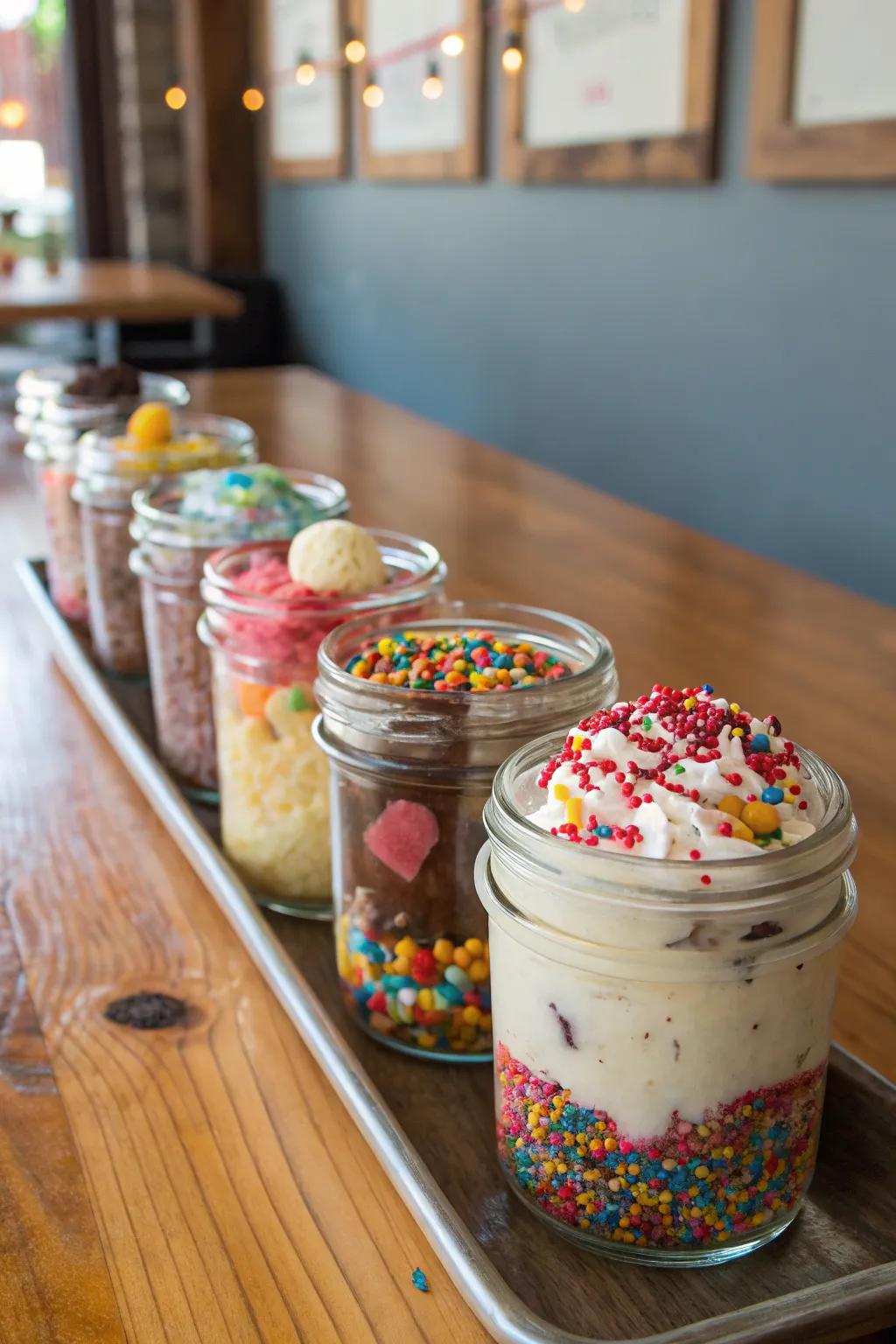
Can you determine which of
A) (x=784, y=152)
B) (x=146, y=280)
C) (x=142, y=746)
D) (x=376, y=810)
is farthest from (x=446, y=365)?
(x=376, y=810)

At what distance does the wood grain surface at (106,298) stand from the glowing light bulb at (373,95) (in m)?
0.82

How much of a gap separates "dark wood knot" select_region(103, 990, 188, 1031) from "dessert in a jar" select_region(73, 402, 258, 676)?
0.48m

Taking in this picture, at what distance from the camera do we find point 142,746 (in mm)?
951

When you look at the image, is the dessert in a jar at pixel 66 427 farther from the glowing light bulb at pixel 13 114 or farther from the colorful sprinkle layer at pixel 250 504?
the glowing light bulb at pixel 13 114

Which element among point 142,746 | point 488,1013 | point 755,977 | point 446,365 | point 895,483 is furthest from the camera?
point 446,365

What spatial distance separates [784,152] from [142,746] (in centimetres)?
194

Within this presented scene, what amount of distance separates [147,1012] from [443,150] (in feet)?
11.7

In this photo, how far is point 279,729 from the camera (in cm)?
75

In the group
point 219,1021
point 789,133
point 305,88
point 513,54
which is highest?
point 305,88

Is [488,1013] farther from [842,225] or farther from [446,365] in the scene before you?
[446,365]

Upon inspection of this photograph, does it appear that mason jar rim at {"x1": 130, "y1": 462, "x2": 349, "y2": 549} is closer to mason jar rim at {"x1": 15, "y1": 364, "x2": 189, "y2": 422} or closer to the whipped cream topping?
mason jar rim at {"x1": 15, "y1": 364, "x2": 189, "y2": 422}

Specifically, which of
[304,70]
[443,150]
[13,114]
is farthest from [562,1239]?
[13,114]

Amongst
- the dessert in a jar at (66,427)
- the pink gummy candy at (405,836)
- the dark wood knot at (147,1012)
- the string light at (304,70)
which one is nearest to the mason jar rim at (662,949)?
the pink gummy candy at (405,836)

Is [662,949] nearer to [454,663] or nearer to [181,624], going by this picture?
[454,663]
